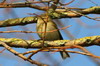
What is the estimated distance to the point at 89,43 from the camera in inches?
103

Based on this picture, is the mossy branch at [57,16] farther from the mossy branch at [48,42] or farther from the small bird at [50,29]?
the mossy branch at [48,42]

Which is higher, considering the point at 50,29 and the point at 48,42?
the point at 48,42

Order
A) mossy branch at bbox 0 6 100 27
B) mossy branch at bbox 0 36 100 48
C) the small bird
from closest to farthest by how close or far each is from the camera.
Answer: mossy branch at bbox 0 36 100 48 < mossy branch at bbox 0 6 100 27 < the small bird

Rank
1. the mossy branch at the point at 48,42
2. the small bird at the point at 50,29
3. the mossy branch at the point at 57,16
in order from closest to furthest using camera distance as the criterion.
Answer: the mossy branch at the point at 48,42 → the mossy branch at the point at 57,16 → the small bird at the point at 50,29

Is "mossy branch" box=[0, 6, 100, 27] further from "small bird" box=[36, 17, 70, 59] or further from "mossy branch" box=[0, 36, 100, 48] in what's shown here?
"mossy branch" box=[0, 36, 100, 48]

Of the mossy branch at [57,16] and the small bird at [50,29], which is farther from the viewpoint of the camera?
the small bird at [50,29]

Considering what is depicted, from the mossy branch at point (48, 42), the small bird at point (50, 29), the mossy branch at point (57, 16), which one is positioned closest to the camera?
the mossy branch at point (48, 42)

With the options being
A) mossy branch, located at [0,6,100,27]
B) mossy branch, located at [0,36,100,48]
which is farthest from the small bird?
mossy branch, located at [0,36,100,48]

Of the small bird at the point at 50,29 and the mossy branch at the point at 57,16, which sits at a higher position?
the mossy branch at the point at 57,16

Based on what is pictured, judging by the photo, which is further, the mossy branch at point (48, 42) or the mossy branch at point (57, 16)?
the mossy branch at point (57, 16)

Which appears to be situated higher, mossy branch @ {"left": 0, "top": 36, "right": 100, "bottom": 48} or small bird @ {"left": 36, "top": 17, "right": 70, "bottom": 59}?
mossy branch @ {"left": 0, "top": 36, "right": 100, "bottom": 48}

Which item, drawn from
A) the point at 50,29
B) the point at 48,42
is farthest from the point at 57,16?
the point at 48,42

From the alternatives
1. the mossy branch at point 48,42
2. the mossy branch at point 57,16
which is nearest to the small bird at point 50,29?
the mossy branch at point 57,16

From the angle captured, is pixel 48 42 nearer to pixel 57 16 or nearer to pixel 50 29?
pixel 57 16
